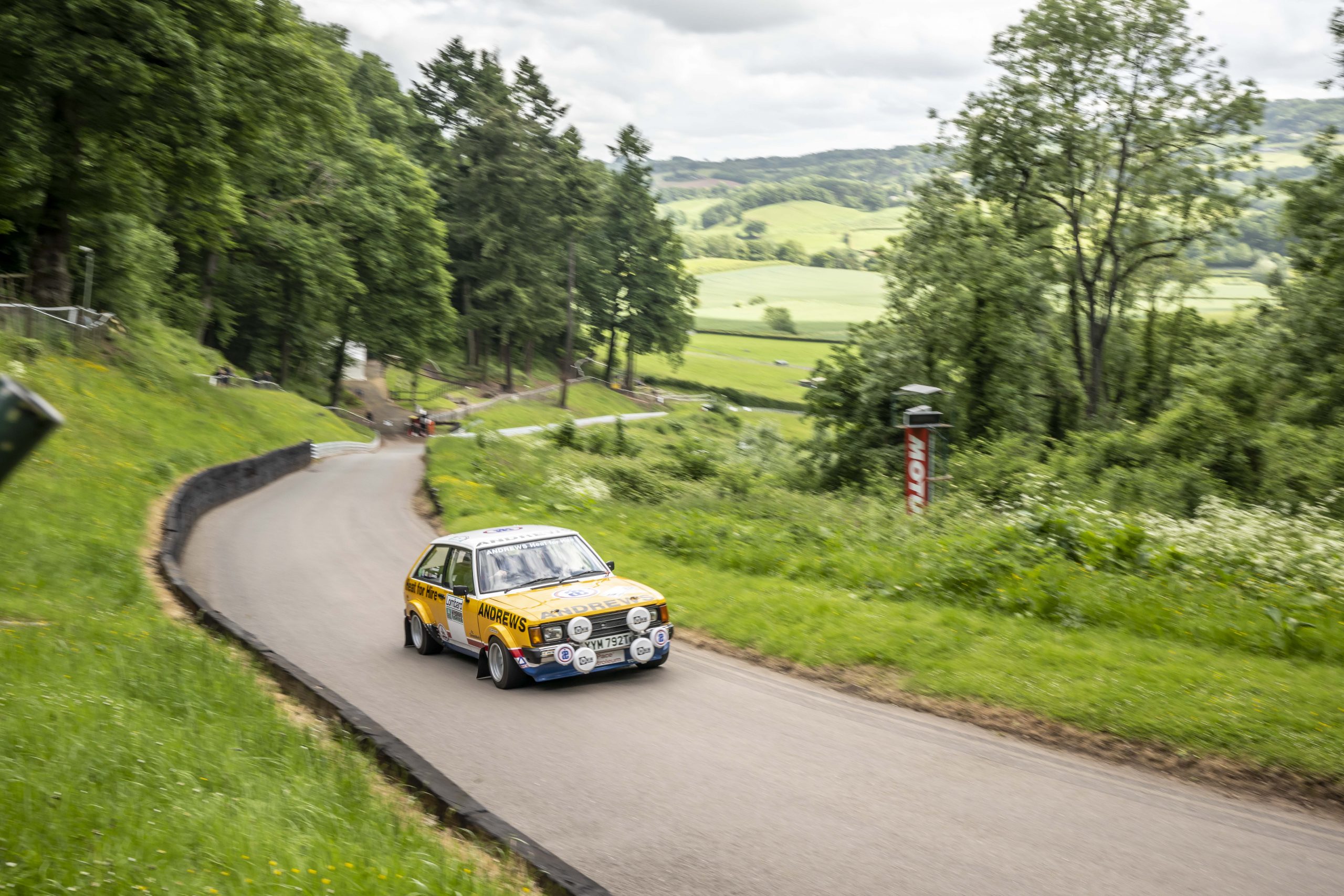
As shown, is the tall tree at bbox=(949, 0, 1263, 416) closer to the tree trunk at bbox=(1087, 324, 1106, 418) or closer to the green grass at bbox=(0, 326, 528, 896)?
the tree trunk at bbox=(1087, 324, 1106, 418)

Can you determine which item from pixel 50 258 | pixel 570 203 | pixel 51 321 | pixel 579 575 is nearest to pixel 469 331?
pixel 570 203

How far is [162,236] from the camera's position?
44.0 m

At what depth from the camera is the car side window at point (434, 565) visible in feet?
44.0

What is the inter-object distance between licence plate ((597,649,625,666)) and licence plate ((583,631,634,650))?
0.16 ft

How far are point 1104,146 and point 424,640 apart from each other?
33495 mm

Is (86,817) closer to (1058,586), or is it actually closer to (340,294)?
(1058,586)

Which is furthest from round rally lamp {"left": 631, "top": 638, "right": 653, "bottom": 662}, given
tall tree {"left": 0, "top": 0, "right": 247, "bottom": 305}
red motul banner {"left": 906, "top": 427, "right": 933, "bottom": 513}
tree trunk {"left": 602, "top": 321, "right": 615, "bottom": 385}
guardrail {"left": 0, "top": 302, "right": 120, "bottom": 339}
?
tree trunk {"left": 602, "top": 321, "right": 615, "bottom": 385}

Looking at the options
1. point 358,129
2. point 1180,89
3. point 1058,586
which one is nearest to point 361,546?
point 1058,586

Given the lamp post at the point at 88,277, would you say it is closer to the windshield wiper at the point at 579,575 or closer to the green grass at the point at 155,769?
the green grass at the point at 155,769

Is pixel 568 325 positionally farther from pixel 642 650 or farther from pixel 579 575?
pixel 642 650

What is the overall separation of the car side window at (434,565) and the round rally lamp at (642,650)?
9.89ft

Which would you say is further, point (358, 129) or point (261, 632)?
point (358, 129)

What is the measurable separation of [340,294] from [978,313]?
4065 centimetres

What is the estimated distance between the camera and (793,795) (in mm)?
8055
